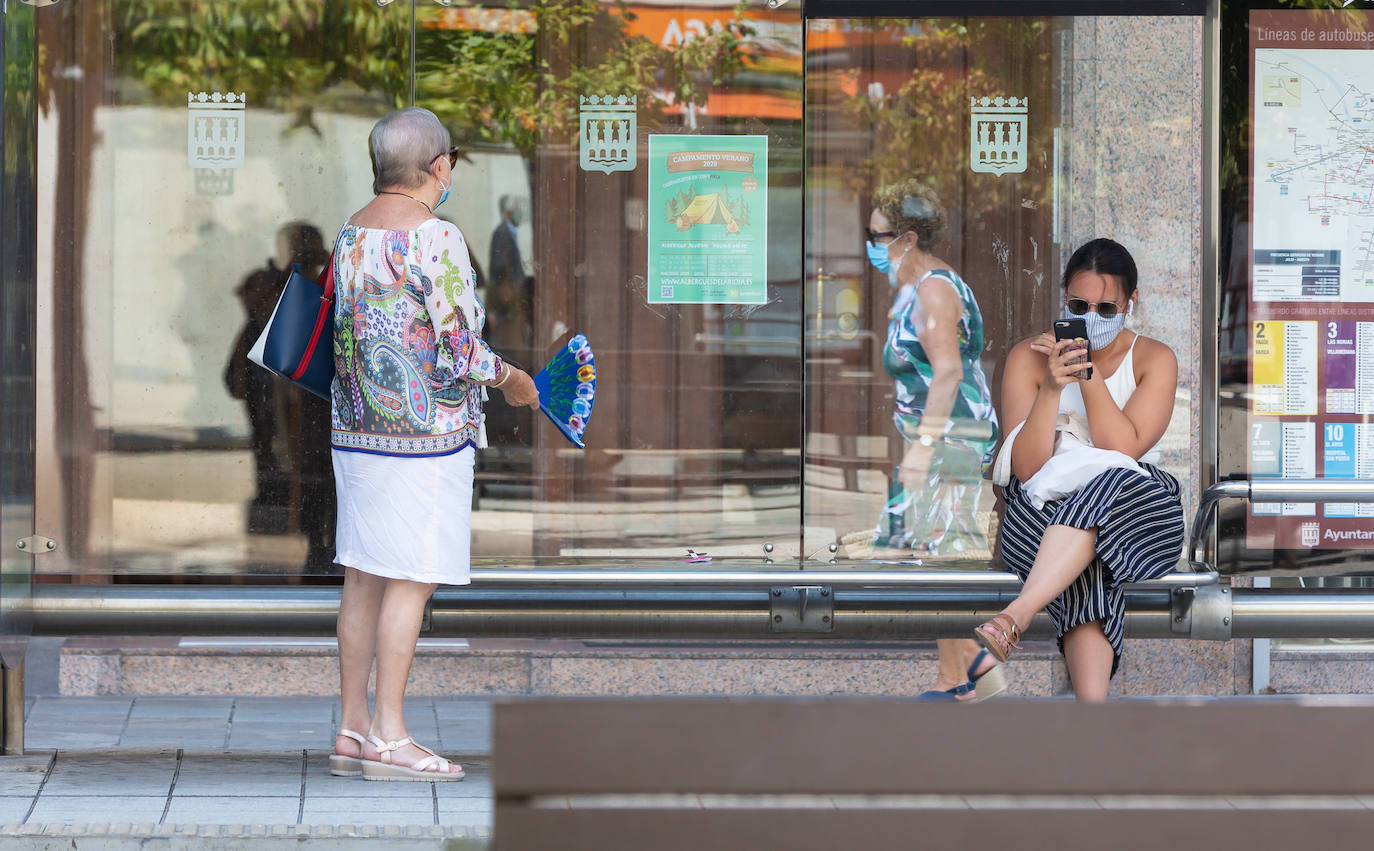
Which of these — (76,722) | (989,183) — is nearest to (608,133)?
(989,183)

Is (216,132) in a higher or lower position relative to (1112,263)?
higher

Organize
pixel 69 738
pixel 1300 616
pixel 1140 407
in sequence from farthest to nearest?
pixel 69 738 < pixel 1300 616 < pixel 1140 407

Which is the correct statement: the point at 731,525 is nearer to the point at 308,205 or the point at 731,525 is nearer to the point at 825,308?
the point at 825,308

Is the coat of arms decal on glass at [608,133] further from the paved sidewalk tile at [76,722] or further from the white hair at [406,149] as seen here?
the paved sidewalk tile at [76,722]

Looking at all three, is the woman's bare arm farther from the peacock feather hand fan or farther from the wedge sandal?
the peacock feather hand fan

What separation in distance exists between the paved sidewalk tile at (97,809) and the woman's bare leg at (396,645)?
0.59 metres

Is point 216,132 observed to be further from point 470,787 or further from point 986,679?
point 986,679

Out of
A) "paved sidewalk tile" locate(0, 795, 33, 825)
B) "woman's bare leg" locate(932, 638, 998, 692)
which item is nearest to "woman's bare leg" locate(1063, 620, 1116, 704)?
"woman's bare leg" locate(932, 638, 998, 692)

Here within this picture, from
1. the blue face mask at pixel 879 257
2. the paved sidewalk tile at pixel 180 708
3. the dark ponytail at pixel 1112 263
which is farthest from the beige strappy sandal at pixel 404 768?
the blue face mask at pixel 879 257

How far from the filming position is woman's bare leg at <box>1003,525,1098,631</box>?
15.2 ft

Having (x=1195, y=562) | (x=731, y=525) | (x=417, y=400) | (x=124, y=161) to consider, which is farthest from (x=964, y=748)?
(x=124, y=161)

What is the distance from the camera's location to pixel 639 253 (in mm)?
6121

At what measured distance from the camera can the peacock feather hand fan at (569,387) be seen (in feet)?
16.3

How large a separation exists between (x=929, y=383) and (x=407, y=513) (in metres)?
2.30
